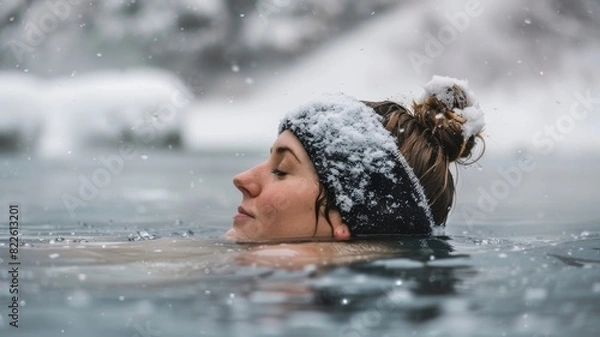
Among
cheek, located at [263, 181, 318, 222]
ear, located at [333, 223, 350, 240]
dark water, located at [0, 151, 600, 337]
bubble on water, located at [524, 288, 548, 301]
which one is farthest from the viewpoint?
ear, located at [333, 223, 350, 240]

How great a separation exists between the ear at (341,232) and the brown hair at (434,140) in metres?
0.41

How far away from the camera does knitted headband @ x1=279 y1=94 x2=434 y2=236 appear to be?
4258 millimetres

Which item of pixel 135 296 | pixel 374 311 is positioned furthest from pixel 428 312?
pixel 135 296

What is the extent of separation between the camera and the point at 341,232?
14.1 feet

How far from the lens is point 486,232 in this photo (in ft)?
19.5

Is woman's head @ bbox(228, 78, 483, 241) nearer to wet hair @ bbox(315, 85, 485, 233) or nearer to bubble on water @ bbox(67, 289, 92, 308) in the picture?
wet hair @ bbox(315, 85, 485, 233)

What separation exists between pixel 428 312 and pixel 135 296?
93cm

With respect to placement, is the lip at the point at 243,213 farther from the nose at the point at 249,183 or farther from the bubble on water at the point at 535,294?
the bubble on water at the point at 535,294

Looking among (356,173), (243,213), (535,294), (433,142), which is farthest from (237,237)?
(535,294)

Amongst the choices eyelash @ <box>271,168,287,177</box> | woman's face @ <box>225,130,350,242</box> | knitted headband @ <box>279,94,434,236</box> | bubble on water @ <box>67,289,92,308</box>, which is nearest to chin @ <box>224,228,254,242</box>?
woman's face @ <box>225,130,350,242</box>

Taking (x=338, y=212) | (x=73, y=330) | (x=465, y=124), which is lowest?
(x=73, y=330)

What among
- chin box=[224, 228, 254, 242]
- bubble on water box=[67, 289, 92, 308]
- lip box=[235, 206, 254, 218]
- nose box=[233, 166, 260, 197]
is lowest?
bubble on water box=[67, 289, 92, 308]

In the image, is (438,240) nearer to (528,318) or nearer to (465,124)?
(465,124)

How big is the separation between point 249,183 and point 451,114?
0.98 meters
